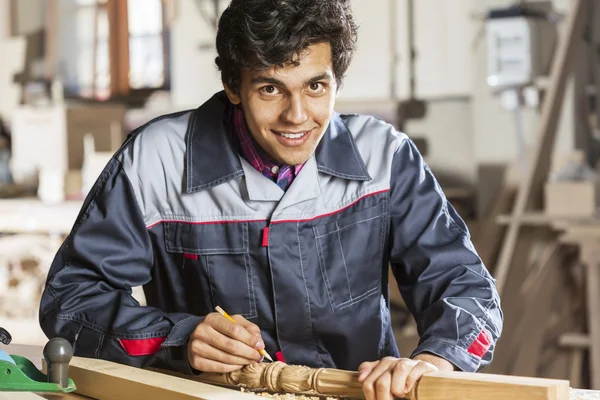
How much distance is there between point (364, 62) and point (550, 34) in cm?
124

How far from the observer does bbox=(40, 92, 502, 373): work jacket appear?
5.73 feet

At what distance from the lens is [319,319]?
180 cm

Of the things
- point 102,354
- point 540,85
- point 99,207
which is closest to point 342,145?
point 99,207

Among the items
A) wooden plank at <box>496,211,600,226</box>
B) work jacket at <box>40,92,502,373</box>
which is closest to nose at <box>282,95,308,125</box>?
work jacket at <box>40,92,502,373</box>

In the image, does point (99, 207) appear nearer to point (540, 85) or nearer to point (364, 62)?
point (540, 85)

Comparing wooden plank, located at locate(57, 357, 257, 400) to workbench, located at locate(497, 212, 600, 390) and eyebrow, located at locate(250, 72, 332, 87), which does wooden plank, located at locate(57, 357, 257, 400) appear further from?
workbench, located at locate(497, 212, 600, 390)

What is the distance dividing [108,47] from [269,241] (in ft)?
17.1

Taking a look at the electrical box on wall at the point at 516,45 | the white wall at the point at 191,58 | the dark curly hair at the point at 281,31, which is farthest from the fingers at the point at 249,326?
the white wall at the point at 191,58

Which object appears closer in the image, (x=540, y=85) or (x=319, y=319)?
(x=319, y=319)

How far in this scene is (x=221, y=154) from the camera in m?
1.84

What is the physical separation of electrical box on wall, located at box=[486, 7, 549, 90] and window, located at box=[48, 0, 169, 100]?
2632mm

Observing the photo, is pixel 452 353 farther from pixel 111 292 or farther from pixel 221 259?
pixel 111 292

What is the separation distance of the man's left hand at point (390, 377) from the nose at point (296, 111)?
52 centimetres

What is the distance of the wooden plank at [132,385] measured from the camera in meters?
1.29
